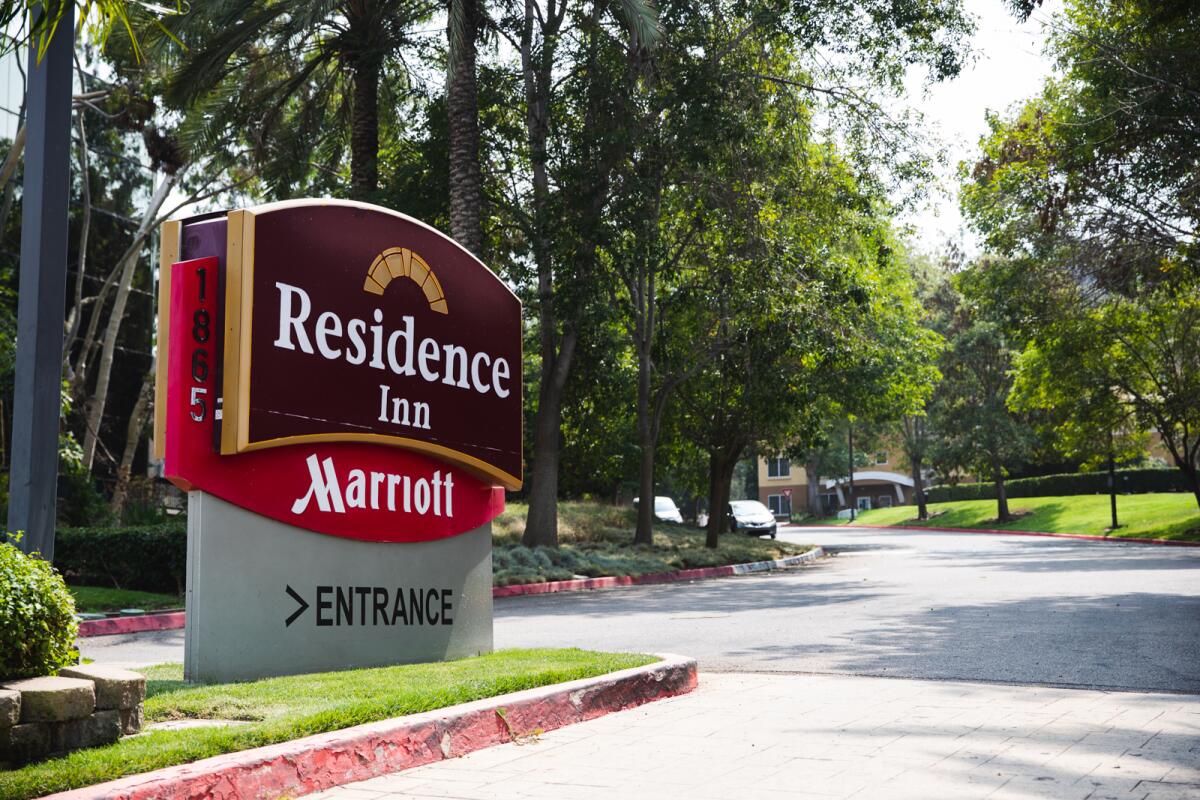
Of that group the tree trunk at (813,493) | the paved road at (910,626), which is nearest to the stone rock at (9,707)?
the paved road at (910,626)

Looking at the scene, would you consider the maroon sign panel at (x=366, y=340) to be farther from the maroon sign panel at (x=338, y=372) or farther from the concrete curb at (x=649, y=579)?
the concrete curb at (x=649, y=579)

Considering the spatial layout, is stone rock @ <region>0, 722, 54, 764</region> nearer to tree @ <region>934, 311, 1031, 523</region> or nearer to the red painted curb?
the red painted curb

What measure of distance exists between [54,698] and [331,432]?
320 cm

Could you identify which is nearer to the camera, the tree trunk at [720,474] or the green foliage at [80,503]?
the green foliage at [80,503]

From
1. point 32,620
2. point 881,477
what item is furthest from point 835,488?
point 32,620

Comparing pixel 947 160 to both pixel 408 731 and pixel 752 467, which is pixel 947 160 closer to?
pixel 408 731

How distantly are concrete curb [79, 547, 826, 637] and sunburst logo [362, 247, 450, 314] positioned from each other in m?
6.39

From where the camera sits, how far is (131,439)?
27.3 meters

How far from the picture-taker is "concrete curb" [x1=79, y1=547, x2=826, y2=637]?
13.1m

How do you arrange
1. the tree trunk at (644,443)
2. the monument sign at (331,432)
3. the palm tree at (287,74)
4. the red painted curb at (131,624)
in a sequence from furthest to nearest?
the tree trunk at (644,443), the palm tree at (287,74), the red painted curb at (131,624), the monument sign at (331,432)

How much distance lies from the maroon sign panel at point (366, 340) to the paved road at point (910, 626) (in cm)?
303

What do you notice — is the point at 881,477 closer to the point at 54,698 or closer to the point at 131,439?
the point at 131,439

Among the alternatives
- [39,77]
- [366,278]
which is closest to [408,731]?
[366,278]

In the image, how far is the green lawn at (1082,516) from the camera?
3872 centimetres
